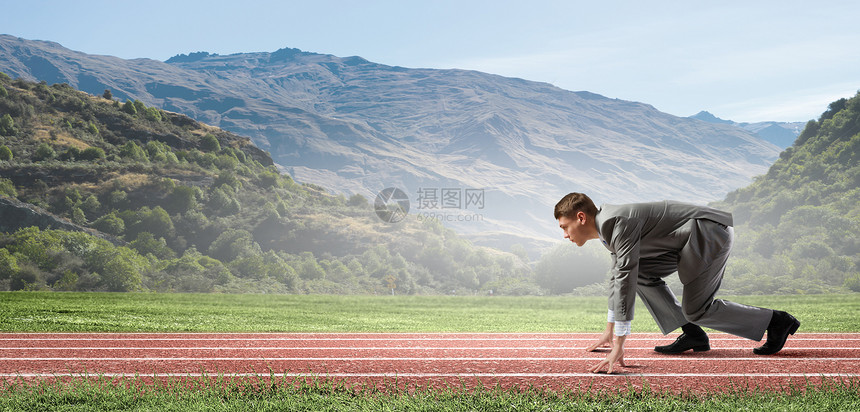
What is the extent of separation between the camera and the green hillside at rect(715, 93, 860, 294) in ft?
248

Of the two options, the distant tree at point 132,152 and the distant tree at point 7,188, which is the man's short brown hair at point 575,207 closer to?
the distant tree at point 7,188

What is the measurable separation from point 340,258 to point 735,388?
3823 inches

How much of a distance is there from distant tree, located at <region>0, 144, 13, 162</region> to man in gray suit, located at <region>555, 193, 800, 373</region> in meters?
105

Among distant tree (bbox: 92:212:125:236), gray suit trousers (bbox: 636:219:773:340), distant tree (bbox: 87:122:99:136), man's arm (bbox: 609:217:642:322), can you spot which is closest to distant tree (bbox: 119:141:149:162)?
distant tree (bbox: 87:122:99:136)

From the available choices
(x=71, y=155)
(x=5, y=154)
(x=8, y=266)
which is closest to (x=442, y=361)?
(x=8, y=266)

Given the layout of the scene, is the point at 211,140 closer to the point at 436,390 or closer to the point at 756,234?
the point at 756,234

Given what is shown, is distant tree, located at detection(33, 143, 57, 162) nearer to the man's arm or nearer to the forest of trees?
the forest of trees

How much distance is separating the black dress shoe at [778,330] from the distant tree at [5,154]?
10572 cm

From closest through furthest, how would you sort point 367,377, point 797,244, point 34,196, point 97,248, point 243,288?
point 367,377
point 97,248
point 243,288
point 797,244
point 34,196

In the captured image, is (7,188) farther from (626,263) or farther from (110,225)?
(626,263)

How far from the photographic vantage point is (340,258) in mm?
100188

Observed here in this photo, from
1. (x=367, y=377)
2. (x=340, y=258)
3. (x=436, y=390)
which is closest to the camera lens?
(x=436, y=390)

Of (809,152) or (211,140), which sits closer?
(809,152)

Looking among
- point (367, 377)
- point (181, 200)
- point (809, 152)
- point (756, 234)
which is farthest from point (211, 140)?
point (367, 377)
